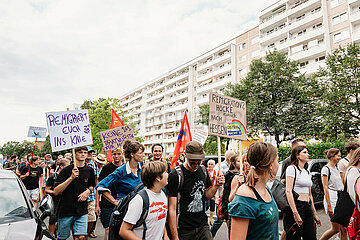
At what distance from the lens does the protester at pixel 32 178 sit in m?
8.98

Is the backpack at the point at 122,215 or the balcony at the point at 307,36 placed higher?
the balcony at the point at 307,36

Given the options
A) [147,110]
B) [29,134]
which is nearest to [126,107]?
[147,110]

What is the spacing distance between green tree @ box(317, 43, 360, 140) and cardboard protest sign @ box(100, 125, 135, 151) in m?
17.0

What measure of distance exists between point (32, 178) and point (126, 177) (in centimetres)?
643

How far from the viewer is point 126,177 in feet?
13.5

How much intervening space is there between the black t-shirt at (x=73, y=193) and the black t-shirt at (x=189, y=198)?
6.98 feet

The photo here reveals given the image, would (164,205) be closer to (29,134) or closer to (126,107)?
(29,134)

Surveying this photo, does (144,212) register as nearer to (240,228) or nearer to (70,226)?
(240,228)

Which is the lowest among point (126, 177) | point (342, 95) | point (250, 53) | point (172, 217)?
point (172, 217)

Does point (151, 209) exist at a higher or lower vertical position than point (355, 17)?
lower

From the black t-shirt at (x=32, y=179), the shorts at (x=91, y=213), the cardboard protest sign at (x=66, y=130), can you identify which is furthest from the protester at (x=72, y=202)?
the black t-shirt at (x=32, y=179)

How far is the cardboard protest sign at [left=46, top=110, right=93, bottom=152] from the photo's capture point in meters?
5.60

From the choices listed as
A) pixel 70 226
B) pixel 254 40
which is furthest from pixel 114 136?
pixel 254 40

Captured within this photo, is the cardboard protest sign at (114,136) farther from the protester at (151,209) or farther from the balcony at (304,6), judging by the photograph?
the balcony at (304,6)
